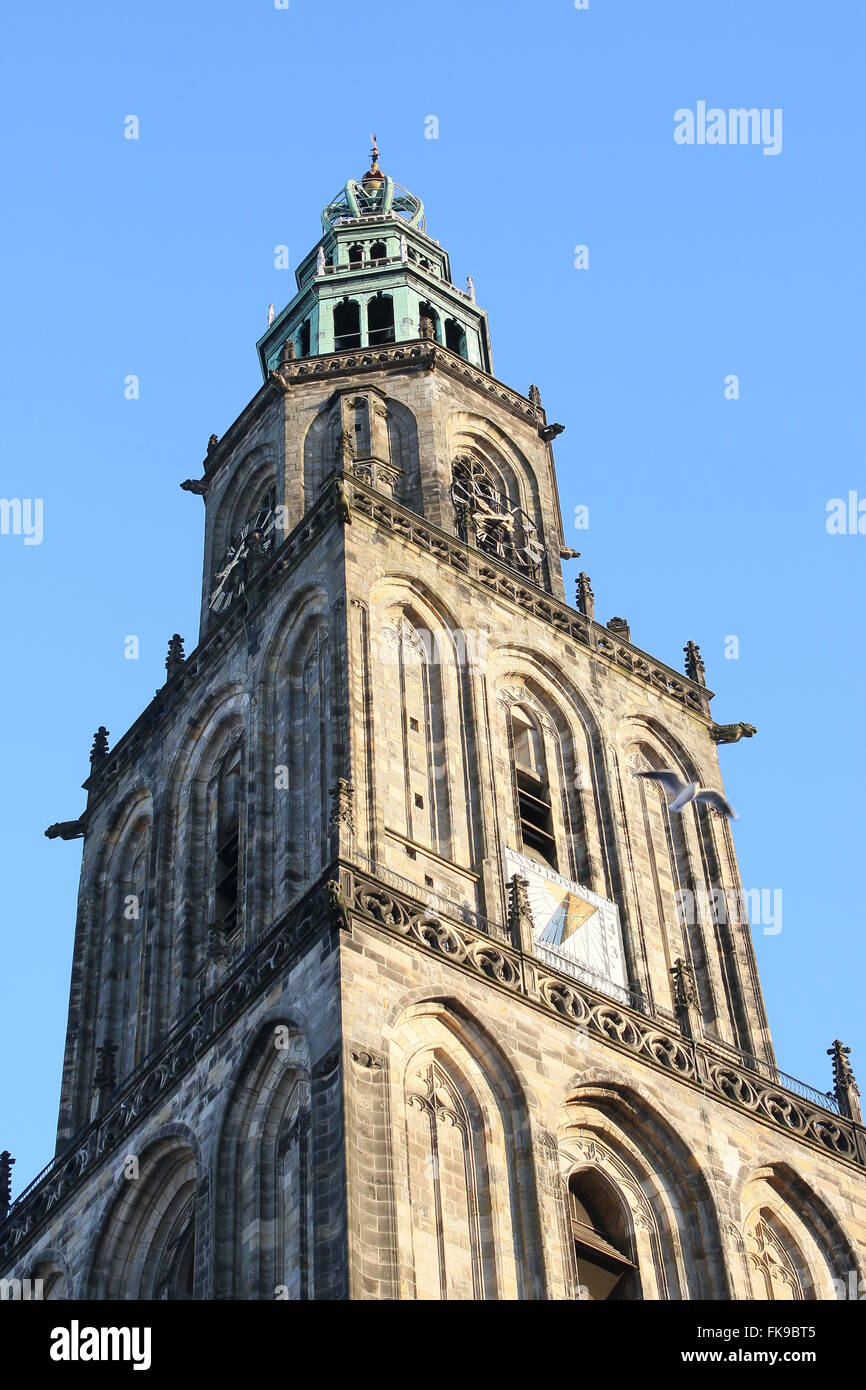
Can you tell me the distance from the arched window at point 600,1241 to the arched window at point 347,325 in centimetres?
2320

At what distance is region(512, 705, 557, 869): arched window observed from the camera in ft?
140

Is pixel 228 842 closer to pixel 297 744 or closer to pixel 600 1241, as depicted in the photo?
pixel 297 744

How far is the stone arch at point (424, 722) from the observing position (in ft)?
131

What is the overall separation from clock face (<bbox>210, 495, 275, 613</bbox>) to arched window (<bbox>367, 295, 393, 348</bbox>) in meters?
5.71

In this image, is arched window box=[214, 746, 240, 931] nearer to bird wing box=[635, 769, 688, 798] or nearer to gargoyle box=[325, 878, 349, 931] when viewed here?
gargoyle box=[325, 878, 349, 931]

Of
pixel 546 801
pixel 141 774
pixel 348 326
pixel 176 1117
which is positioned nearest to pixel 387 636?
pixel 546 801

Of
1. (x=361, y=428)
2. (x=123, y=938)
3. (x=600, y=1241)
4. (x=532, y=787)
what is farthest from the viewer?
(x=361, y=428)

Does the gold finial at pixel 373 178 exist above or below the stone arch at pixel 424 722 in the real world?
above

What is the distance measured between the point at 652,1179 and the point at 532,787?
8.74 m

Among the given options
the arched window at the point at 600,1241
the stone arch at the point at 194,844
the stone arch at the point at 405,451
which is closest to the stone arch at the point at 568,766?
the stone arch at the point at 194,844

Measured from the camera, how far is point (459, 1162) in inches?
1351

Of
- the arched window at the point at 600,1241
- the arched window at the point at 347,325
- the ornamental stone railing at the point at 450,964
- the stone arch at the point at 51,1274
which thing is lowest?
the arched window at the point at 600,1241

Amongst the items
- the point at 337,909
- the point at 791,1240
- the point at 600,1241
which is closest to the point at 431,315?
the point at 337,909

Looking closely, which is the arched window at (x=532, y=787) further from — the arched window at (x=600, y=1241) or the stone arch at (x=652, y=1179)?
the arched window at (x=600, y=1241)
